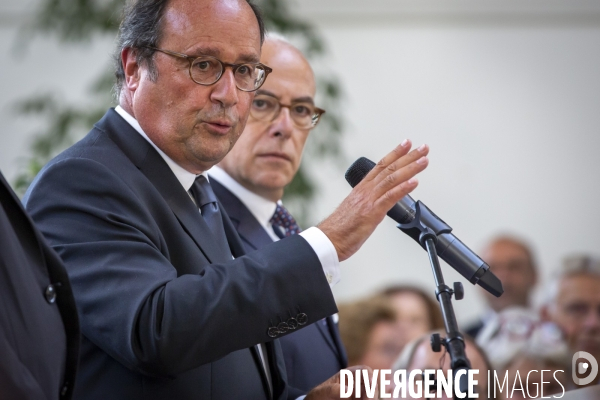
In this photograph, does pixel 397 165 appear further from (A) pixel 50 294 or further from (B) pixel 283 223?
(B) pixel 283 223

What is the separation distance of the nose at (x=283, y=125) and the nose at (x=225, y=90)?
2.78 ft

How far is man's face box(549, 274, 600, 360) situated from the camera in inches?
139

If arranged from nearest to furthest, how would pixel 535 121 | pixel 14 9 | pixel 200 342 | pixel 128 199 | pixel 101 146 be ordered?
pixel 200 342, pixel 128 199, pixel 101 146, pixel 14 9, pixel 535 121

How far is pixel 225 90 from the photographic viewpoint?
5.66ft

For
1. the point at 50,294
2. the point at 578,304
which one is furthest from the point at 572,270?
the point at 50,294

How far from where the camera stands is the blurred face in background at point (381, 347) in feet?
11.1

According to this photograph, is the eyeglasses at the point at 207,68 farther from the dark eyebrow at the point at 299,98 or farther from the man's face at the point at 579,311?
the man's face at the point at 579,311

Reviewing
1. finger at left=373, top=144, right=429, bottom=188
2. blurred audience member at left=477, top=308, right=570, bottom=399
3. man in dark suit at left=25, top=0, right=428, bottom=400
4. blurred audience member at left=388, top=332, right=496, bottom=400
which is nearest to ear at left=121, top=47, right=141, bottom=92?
man in dark suit at left=25, top=0, right=428, bottom=400

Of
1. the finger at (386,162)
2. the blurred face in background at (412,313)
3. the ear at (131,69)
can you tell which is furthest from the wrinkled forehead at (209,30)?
the blurred face in background at (412,313)

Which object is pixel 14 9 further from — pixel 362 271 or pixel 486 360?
pixel 486 360

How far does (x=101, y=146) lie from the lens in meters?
1.66

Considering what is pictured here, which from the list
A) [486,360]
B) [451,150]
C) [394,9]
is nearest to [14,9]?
[394,9]

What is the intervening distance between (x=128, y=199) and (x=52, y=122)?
2708mm

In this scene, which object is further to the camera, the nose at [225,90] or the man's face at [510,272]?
the man's face at [510,272]
